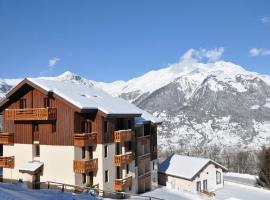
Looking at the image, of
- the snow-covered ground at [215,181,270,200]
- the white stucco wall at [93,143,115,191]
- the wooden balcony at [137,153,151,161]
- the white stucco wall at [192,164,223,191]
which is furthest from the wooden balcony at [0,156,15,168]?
the snow-covered ground at [215,181,270,200]

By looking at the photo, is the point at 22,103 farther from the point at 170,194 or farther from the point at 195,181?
the point at 195,181

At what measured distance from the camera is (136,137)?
47344 millimetres

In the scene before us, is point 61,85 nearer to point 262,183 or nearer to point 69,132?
point 69,132

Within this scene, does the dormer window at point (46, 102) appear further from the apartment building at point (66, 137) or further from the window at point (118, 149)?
the window at point (118, 149)

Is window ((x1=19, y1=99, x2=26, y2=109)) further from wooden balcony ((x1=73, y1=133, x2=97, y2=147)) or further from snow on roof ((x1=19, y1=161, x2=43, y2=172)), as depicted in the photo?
wooden balcony ((x1=73, y1=133, x2=97, y2=147))

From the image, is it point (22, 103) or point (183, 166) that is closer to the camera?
point (22, 103)

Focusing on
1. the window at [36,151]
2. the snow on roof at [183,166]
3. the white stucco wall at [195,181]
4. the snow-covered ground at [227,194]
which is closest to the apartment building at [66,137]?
the window at [36,151]

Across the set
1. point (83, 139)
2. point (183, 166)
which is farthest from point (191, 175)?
point (83, 139)

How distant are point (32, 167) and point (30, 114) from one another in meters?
5.45

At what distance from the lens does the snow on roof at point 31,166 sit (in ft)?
129

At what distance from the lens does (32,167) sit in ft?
129

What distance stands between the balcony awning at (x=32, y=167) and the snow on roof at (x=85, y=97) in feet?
24.6

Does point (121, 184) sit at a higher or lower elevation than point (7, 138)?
lower

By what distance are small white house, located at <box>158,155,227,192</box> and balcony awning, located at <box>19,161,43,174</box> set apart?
73.1ft
